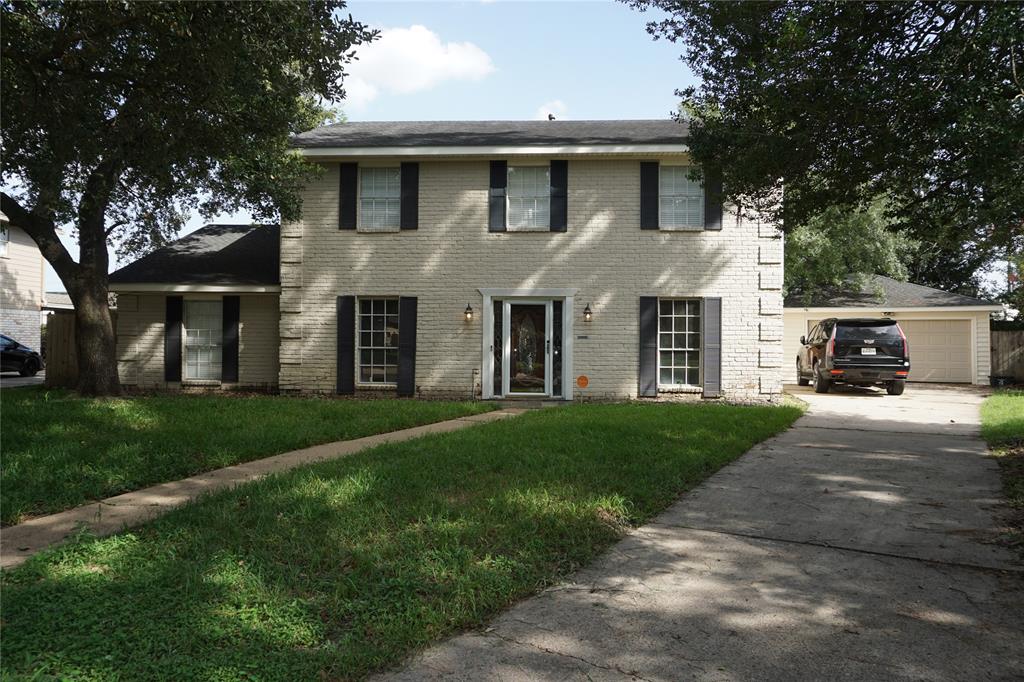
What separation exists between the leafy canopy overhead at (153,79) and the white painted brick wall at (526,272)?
4.00 meters

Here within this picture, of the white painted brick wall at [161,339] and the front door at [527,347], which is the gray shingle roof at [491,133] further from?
the white painted brick wall at [161,339]

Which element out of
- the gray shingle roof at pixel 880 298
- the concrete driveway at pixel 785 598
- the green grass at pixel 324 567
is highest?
the gray shingle roof at pixel 880 298

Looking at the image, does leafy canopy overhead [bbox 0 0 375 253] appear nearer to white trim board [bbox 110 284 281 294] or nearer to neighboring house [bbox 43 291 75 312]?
white trim board [bbox 110 284 281 294]

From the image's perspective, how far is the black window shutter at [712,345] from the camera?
43.5 ft

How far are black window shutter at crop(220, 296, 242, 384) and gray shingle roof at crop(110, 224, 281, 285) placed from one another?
0.52 meters

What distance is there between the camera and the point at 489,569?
141 inches

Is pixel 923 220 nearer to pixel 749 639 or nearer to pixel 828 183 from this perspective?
pixel 828 183

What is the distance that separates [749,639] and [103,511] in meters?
4.40

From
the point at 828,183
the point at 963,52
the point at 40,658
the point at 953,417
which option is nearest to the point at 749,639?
the point at 40,658

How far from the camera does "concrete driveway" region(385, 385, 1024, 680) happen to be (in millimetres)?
2732

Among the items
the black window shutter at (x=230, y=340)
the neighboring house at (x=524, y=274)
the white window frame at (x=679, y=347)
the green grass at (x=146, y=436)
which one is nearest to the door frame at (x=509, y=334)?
the neighboring house at (x=524, y=274)

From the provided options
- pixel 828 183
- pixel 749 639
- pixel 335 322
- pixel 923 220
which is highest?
pixel 828 183

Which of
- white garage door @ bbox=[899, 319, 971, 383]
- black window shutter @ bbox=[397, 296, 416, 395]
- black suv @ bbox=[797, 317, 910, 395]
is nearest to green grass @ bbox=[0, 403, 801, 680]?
black window shutter @ bbox=[397, 296, 416, 395]

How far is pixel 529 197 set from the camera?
13.7 m
